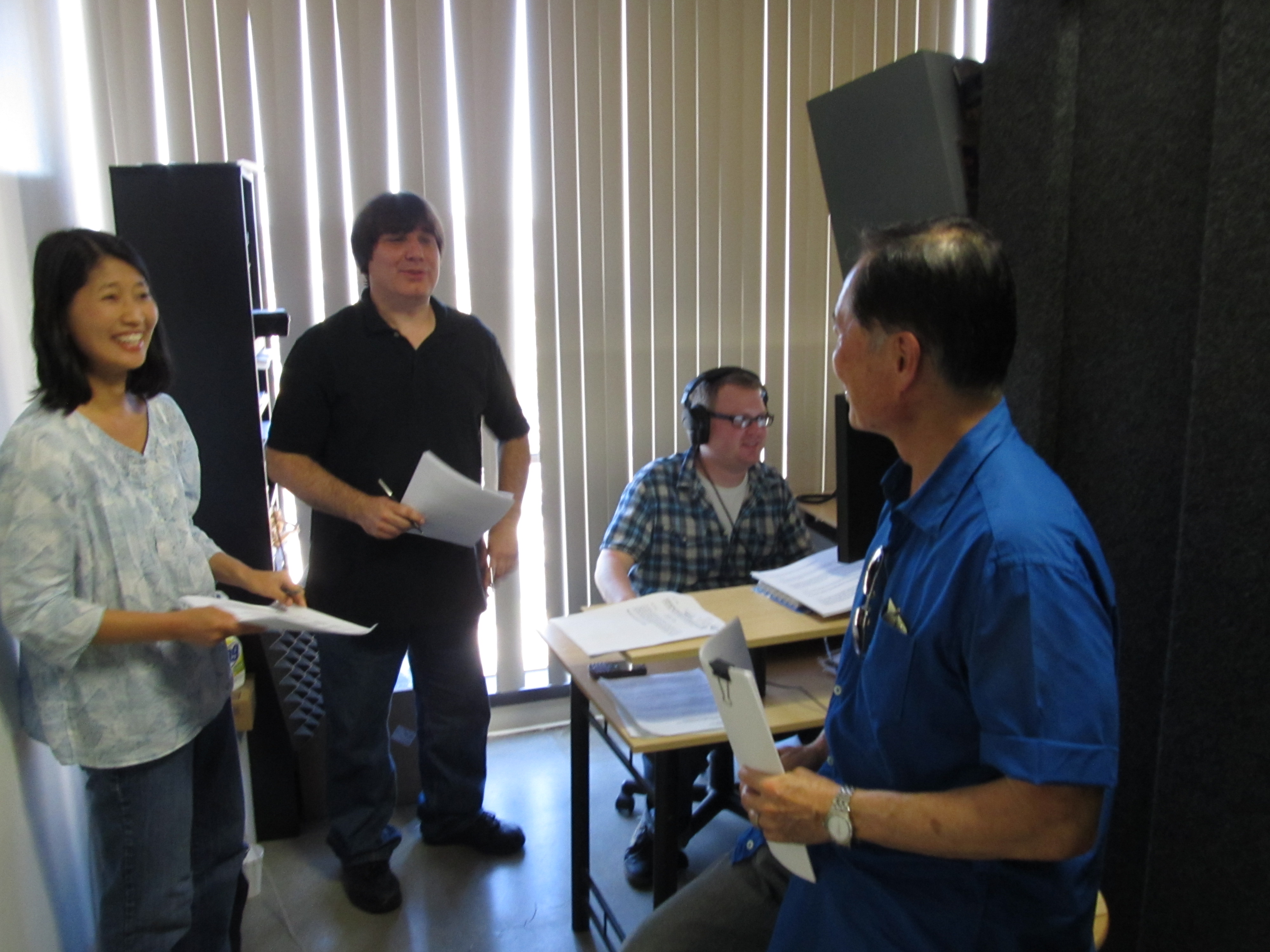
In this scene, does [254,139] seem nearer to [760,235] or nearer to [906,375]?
[760,235]

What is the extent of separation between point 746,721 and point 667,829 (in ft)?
2.41

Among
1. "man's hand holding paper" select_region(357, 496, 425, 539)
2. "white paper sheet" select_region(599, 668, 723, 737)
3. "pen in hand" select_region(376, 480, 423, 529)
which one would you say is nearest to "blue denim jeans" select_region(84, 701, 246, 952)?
"man's hand holding paper" select_region(357, 496, 425, 539)

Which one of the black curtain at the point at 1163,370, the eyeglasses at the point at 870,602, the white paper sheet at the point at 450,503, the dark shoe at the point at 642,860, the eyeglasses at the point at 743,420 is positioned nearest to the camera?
the eyeglasses at the point at 870,602

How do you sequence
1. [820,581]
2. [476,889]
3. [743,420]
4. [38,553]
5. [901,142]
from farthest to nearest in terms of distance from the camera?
[743,420] < [476,889] < [820,581] < [901,142] < [38,553]

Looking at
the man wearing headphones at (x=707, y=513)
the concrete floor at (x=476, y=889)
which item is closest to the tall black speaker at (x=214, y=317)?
the concrete floor at (x=476, y=889)

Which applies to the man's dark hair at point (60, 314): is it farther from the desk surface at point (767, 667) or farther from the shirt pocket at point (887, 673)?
the shirt pocket at point (887, 673)

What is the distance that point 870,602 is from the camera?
3.57 ft

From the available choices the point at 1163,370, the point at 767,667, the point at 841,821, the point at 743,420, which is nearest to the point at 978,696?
the point at 841,821

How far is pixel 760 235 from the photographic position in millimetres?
3016

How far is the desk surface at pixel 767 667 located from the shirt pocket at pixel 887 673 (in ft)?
1.76

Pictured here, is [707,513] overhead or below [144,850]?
overhead

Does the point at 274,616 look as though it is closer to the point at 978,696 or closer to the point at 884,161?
the point at 978,696

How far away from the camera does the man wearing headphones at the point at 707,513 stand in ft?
7.79

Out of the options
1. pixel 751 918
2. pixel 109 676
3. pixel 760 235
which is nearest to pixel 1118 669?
pixel 751 918
